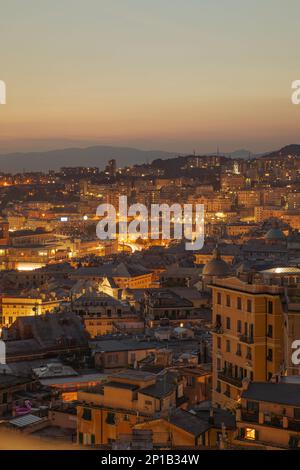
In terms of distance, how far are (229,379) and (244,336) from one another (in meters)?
0.40

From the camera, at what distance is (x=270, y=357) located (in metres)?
6.53

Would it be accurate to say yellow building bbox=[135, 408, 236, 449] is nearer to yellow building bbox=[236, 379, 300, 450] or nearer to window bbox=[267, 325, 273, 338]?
yellow building bbox=[236, 379, 300, 450]

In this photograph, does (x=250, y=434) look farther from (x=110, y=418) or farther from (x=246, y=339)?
(x=246, y=339)

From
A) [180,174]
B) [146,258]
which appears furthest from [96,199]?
[146,258]

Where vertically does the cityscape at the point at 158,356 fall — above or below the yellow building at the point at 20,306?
above

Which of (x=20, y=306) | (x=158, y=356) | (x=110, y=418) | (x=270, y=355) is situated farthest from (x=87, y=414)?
(x=20, y=306)

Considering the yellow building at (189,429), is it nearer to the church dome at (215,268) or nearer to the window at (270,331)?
the window at (270,331)

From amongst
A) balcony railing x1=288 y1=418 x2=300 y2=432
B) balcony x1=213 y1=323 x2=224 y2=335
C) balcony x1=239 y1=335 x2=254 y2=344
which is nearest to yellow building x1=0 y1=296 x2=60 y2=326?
balcony x1=213 y1=323 x2=224 y2=335

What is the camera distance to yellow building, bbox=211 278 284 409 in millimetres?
6473

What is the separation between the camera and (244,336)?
668 cm

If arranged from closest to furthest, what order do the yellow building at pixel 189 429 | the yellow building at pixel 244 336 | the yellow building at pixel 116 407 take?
the yellow building at pixel 189 429, the yellow building at pixel 116 407, the yellow building at pixel 244 336

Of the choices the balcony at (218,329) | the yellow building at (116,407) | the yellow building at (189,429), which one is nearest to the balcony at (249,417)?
the yellow building at (189,429)

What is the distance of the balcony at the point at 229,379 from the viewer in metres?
6.63

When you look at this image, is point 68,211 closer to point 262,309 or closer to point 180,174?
point 180,174
